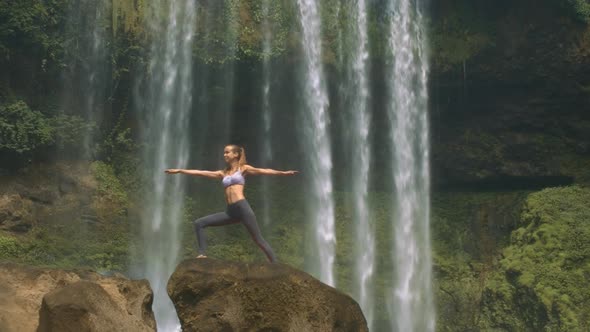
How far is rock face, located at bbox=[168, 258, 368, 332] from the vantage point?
21.1ft

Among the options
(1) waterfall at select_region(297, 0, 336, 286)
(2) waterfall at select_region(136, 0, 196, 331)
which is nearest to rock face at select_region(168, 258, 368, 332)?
(1) waterfall at select_region(297, 0, 336, 286)

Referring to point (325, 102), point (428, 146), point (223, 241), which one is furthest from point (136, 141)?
point (428, 146)

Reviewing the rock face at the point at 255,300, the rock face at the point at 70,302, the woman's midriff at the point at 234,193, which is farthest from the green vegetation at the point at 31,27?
the rock face at the point at 255,300

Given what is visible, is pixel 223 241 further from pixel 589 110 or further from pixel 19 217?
pixel 589 110

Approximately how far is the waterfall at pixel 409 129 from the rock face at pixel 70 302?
36.6 ft

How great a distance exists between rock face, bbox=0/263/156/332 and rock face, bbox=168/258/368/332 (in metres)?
0.64

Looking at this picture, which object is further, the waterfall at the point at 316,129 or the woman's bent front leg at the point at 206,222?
the waterfall at the point at 316,129

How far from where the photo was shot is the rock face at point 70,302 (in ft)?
20.7

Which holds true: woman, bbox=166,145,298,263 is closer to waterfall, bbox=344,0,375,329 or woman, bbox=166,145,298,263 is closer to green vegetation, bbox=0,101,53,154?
green vegetation, bbox=0,101,53,154

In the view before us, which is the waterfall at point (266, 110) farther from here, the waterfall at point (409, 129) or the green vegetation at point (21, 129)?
the green vegetation at point (21, 129)

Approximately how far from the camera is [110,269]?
54.8 ft

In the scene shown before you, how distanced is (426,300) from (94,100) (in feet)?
31.7

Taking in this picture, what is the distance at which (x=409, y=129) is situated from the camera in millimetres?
18359

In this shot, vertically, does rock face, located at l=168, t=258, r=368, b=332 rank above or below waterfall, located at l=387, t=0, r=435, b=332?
below
